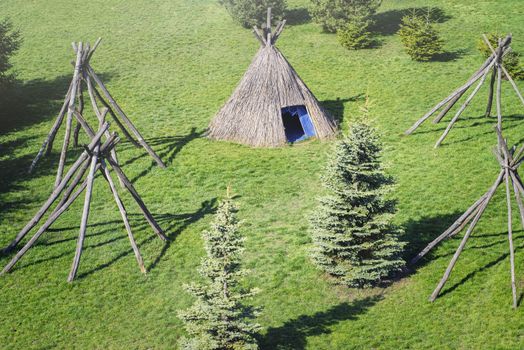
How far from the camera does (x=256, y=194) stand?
19.8 meters

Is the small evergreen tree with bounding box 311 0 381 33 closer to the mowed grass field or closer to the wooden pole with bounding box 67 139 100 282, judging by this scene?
the mowed grass field

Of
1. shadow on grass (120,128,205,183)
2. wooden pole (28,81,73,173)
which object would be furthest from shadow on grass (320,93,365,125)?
wooden pole (28,81,73,173)

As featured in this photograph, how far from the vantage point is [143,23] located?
120 feet

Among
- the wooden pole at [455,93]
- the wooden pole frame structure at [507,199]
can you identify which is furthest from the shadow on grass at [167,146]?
the wooden pole frame structure at [507,199]

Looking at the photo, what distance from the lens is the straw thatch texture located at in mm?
22156

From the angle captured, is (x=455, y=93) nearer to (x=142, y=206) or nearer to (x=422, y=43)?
(x=422, y=43)

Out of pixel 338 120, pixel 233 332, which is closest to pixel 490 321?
pixel 233 332

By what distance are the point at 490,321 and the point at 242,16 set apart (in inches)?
954

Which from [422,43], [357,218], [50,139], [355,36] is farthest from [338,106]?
[50,139]

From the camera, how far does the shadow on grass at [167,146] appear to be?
21.9 meters

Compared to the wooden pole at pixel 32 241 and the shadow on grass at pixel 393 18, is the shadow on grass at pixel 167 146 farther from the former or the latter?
the shadow on grass at pixel 393 18

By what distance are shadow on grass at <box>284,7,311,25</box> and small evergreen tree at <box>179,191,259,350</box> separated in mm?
25315

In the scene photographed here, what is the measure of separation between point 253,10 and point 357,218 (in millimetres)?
21082

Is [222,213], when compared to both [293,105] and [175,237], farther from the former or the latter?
[293,105]
